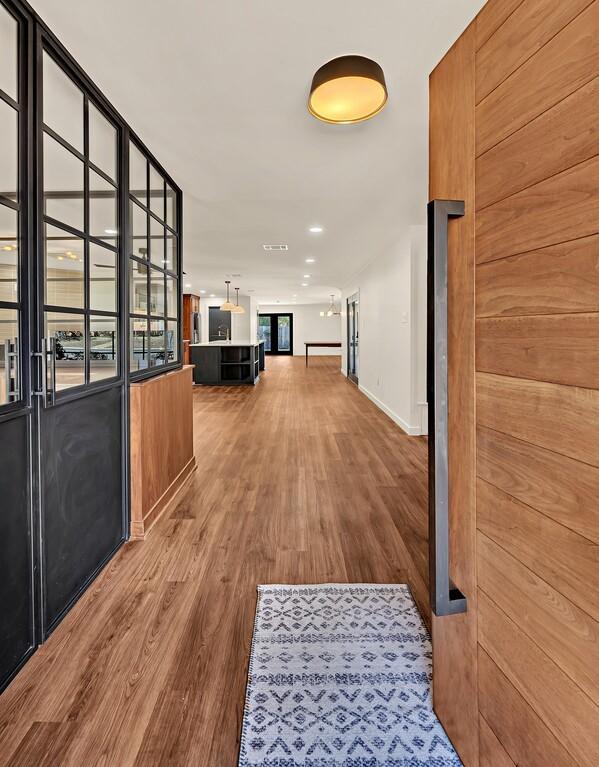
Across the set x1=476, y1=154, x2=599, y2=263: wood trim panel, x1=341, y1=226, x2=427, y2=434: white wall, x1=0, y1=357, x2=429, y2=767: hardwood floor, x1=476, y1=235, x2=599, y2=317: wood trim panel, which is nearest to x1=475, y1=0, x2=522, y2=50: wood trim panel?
x1=476, y1=154, x2=599, y2=263: wood trim panel

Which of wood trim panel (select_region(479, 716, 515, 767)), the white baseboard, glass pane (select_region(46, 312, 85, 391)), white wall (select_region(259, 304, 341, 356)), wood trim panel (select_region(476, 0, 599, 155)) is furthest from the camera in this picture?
white wall (select_region(259, 304, 341, 356))

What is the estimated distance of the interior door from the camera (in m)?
1.67

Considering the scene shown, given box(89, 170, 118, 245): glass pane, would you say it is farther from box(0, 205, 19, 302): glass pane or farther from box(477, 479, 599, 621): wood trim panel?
box(477, 479, 599, 621): wood trim panel

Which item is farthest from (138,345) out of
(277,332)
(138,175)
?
(277,332)

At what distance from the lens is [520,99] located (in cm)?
80

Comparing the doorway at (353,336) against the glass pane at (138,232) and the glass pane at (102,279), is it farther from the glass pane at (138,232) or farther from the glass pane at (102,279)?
the glass pane at (102,279)

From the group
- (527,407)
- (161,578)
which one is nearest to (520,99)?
(527,407)

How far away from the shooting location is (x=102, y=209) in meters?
2.20

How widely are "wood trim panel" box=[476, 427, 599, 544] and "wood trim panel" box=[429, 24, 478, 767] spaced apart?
0.23ft

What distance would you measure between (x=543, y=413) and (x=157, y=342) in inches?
108

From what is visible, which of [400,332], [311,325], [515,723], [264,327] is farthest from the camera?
[264,327]

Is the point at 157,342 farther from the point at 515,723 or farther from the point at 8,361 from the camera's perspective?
the point at 515,723

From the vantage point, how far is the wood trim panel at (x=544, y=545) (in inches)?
26.0

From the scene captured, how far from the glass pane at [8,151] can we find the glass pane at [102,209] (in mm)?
547
